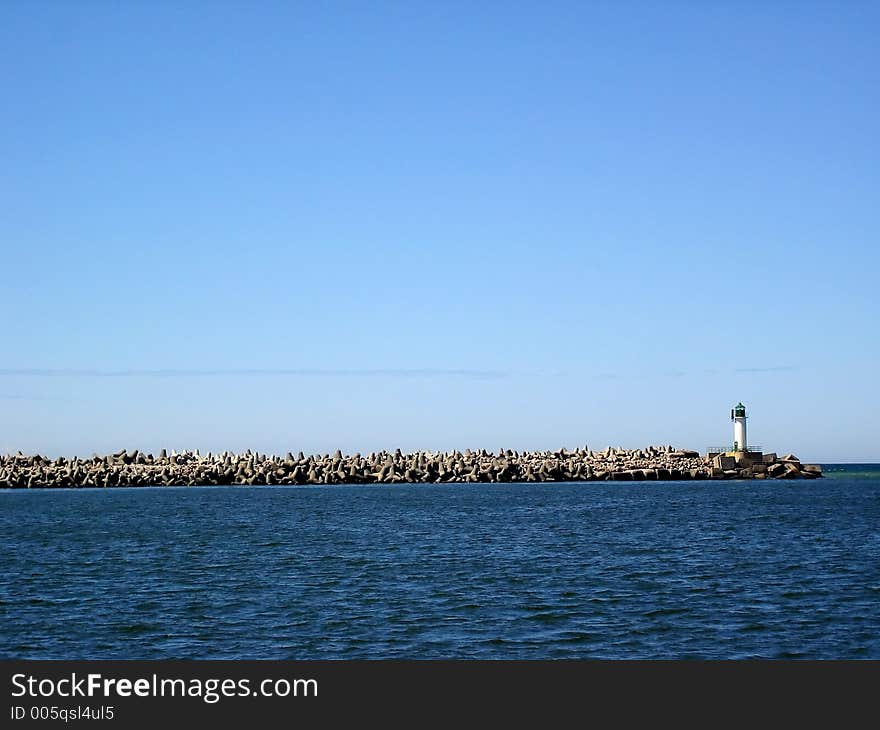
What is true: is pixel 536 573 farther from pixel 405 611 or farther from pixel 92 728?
pixel 92 728

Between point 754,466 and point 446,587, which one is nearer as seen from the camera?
point 446,587

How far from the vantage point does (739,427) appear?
12462 centimetres

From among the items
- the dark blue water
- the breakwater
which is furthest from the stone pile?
the dark blue water

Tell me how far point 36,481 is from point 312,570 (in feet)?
344

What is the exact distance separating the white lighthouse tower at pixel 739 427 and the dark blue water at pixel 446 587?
60292mm

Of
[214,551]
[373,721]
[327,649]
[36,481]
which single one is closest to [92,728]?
[373,721]

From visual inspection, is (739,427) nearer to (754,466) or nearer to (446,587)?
(754,466)

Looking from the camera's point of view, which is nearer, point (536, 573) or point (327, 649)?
point (327, 649)

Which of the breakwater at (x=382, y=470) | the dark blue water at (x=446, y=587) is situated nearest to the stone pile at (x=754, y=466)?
the breakwater at (x=382, y=470)

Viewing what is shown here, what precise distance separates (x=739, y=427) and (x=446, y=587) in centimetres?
9958

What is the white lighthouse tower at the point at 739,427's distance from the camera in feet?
400

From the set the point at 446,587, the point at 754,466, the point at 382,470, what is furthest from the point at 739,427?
the point at 446,587

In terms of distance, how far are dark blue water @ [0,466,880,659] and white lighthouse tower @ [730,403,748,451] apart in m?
60.3

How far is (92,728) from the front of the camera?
48.3 feet
